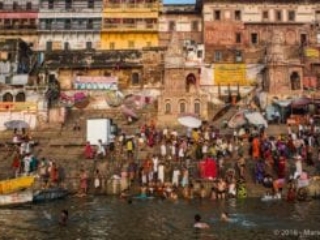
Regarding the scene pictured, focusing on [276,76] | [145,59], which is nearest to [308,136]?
[276,76]

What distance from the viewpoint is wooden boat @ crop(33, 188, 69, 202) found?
19444 mm

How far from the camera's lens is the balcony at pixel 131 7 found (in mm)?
50775

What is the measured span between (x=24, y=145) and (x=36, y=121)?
9.34 m

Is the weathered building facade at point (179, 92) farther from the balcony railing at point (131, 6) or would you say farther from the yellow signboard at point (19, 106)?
the balcony railing at point (131, 6)

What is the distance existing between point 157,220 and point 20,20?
40.7 m

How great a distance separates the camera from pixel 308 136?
2492cm

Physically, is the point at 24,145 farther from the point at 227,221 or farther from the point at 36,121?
the point at 227,221

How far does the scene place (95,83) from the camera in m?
41.7

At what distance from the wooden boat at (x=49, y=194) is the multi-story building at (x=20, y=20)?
32.9 meters

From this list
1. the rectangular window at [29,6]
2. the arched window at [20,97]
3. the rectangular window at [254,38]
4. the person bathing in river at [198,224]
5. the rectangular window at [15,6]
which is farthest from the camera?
the rectangular window at [15,6]

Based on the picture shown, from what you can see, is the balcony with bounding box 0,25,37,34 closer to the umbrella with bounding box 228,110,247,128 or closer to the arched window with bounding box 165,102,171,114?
the arched window with bounding box 165,102,171,114

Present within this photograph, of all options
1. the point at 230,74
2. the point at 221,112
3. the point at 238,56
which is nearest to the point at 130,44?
the point at 238,56

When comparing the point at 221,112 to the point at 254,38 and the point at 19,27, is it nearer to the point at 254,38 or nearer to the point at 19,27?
the point at 254,38

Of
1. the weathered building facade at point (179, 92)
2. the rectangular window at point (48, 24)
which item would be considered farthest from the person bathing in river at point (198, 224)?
the rectangular window at point (48, 24)
